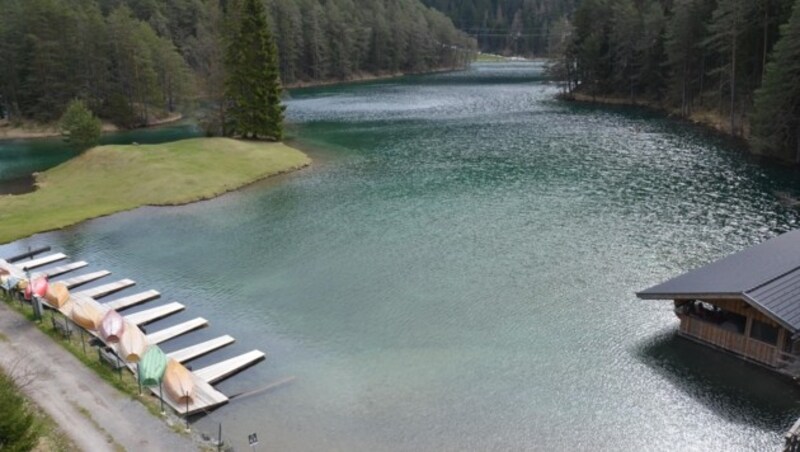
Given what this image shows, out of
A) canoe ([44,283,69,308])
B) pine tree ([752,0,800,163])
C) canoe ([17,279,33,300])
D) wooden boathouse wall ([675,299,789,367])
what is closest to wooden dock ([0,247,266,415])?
canoe ([44,283,69,308])

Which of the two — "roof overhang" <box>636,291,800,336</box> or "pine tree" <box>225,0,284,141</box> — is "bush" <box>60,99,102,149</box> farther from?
"roof overhang" <box>636,291,800,336</box>

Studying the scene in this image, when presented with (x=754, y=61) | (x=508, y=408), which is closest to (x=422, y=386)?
(x=508, y=408)

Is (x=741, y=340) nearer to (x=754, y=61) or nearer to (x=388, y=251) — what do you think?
(x=388, y=251)

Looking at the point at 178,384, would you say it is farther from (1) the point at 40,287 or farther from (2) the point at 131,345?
(1) the point at 40,287

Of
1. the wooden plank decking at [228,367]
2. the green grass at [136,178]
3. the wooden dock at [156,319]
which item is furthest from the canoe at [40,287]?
the green grass at [136,178]

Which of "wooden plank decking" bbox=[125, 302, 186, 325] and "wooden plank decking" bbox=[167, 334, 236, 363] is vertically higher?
"wooden plank decking" bbox=[125, 302, 186, 325]

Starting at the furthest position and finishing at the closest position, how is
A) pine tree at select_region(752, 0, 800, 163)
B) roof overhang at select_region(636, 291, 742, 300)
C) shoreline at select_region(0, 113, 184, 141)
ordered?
shoreline at select_region(0, 113, 184, 141) → pine tree at select_region(752, 0, 800, 163) → roof overhang at select_region(636, 291, 742, 300)

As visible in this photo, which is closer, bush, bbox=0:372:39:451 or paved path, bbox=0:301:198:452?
bush, bbox=0:372:39:451
